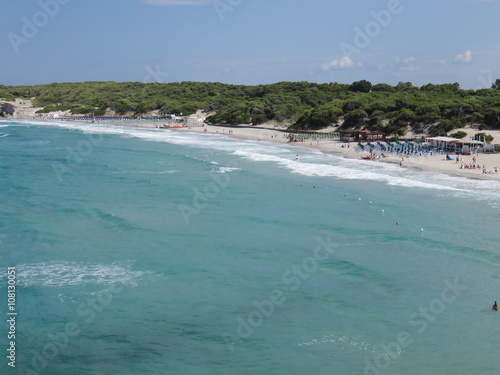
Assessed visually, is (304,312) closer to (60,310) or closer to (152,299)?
(152,299)

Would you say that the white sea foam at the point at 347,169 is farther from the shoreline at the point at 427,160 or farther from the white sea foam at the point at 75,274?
the white sea foam at the point at 75,274

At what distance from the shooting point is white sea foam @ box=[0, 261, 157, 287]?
20641mm

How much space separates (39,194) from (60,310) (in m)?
21.1

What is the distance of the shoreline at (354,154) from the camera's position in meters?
44.7

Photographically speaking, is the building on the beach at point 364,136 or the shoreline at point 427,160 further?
the building on the beach at point 364,136

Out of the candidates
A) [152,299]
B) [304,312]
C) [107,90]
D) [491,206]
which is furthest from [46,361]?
[107,90]

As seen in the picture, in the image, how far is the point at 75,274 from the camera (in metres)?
21.5

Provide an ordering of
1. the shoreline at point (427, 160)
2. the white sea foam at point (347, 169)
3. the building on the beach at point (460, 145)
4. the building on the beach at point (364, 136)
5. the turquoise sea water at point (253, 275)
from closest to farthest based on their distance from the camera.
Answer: the turquoise sea water at point (253, 275), the white sea foam at point (347, 169), the shoreline at point (427, 160), the building on the beach at point (460, 145), the building on the beach at point (364, 136)

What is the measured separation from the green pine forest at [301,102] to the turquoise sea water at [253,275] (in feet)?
109

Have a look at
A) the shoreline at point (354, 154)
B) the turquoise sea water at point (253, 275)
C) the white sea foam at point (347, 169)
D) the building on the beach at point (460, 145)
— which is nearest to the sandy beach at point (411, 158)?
the shoreline at point (354, 154)

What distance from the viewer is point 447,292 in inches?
788

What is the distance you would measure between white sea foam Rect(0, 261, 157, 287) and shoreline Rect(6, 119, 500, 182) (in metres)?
31.8

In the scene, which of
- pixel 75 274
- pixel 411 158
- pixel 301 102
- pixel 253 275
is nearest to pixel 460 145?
pixel 411 158

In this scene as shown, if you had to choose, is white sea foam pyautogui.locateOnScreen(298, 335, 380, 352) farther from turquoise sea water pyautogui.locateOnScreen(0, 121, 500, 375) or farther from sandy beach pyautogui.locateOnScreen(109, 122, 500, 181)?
sandy beach pyautogui.locateOnScreen(109, 122, 500, 181)
